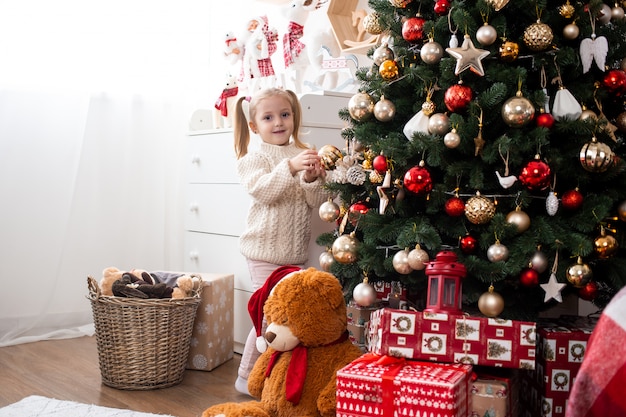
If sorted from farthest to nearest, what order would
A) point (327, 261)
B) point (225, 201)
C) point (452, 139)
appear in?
1. point (225, 201)
2. point (327, 261)
3. point (452, 139)

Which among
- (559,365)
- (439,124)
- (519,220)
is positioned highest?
(439,124)

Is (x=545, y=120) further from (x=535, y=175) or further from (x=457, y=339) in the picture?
(x=457, y=339)

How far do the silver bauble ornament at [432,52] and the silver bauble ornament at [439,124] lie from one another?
133mm

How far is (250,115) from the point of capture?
7.60 feet

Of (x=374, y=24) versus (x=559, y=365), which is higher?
(x=374, y=24)

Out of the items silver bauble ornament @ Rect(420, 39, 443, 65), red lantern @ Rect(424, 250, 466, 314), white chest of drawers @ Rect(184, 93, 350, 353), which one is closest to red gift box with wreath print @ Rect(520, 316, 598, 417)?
red lantern @ Rect(424, 250, 466, 314)

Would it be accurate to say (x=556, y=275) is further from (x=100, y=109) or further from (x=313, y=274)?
(x=100, y=109)

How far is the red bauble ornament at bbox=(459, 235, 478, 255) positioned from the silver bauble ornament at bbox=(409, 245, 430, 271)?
0.29ft

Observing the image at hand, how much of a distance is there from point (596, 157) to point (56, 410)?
57.7 inches

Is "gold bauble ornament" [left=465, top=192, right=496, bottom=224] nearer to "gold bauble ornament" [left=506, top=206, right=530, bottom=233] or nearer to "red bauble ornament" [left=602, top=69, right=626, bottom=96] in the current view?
"gold bauble ornament" [left=506, top=206, right=530, bottom=233]

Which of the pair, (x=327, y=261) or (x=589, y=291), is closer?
(x=589, y=291)

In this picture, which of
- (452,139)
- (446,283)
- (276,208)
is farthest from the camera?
(276,208)

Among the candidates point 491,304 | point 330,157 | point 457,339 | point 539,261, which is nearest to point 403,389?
point 457,339

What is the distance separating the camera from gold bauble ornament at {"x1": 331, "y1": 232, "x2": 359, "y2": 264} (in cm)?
181
